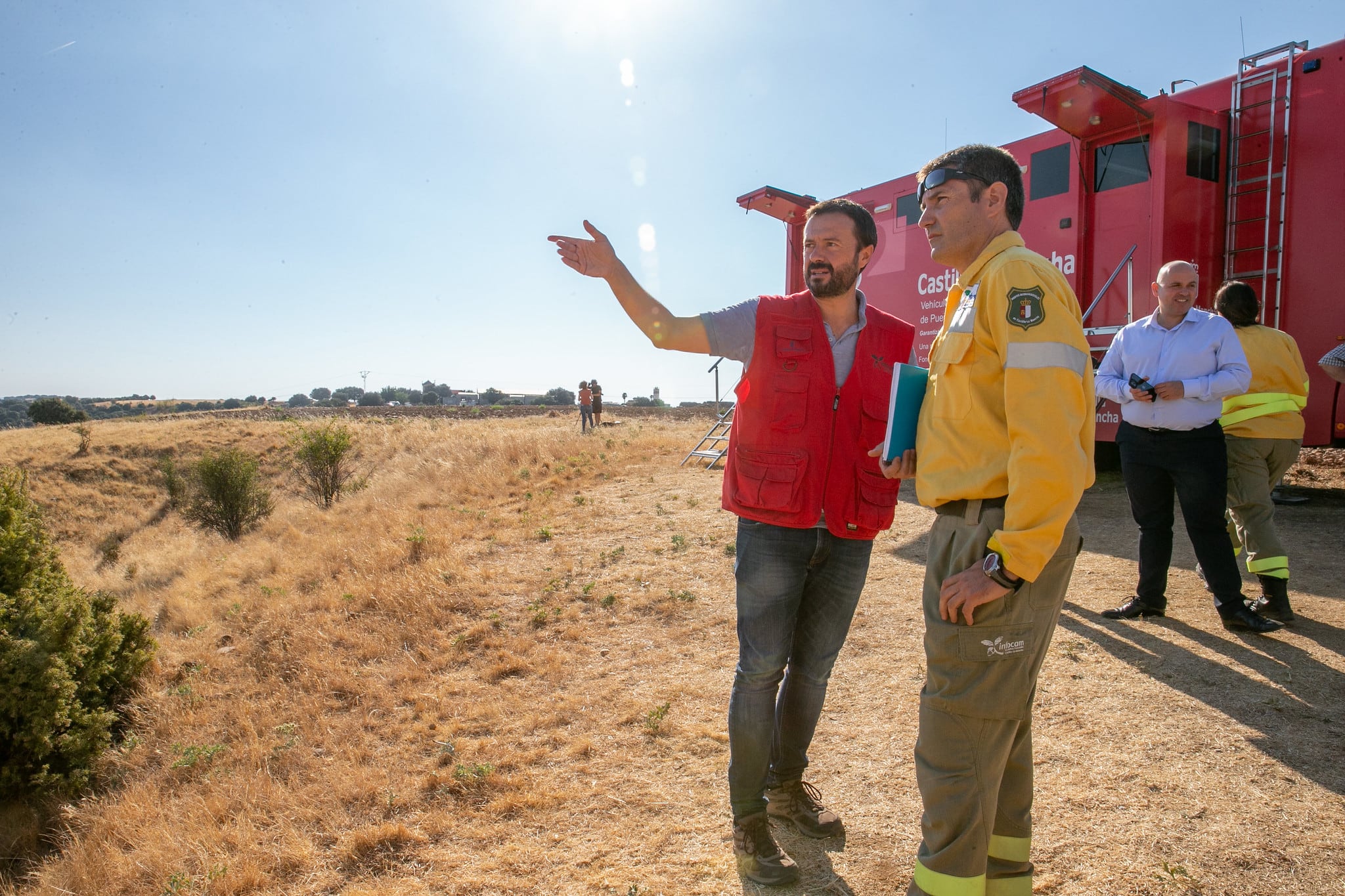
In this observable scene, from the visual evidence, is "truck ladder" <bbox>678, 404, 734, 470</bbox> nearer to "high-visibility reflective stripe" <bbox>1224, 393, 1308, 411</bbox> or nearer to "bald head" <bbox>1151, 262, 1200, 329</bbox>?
"high-visibility reflective stripe" <bbox>1224, 393, 1308, 411</bbox>

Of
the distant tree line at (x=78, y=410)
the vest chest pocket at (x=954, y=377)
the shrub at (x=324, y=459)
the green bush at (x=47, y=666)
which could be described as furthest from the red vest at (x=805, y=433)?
the distant tree line at (x=78, y=410)

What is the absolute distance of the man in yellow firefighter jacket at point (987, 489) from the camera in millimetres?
1629

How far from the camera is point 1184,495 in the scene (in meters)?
4.18

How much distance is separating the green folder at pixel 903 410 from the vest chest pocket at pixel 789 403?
0.40m

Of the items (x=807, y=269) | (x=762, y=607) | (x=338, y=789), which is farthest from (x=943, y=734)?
(x=338, y=789)

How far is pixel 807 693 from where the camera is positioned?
265 cm

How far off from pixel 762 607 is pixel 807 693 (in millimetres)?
477

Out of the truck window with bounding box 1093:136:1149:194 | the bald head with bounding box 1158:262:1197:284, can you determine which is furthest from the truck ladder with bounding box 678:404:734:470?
the bald head with bounding box 1158:262:1197:284

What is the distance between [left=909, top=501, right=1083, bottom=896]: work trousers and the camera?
173cm

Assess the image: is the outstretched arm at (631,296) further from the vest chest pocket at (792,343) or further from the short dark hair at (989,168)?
the short dark hair at (989,168)

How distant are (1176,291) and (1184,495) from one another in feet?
3.82

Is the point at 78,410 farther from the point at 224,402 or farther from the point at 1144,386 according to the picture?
the point at 1144,386

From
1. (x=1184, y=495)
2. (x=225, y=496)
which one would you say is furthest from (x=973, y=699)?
(x=225, y=496)

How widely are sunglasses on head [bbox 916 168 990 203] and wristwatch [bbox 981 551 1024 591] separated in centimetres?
92
